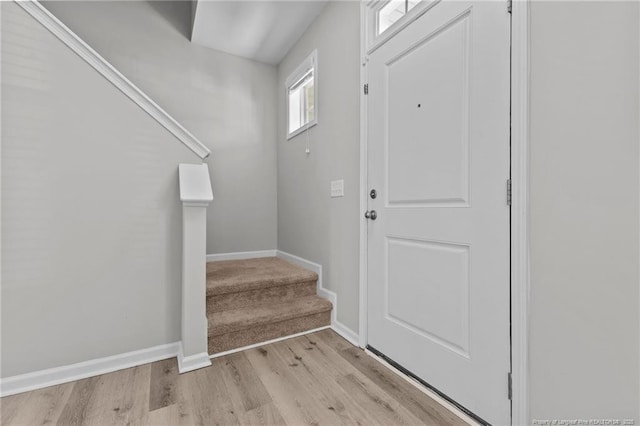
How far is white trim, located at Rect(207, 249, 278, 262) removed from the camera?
3051mm

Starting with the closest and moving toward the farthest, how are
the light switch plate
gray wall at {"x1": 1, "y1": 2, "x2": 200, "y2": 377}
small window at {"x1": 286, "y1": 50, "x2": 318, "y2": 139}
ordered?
gray wall at {"x1": 1, "y1": 2, "x2": 200, "y2": 377} → the light switch plate → small window at {"x1": 286, "y1": 50, "x2": 318, "y2": 139}

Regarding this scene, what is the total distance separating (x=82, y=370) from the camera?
1.58 metres

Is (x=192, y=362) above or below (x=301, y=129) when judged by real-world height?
below

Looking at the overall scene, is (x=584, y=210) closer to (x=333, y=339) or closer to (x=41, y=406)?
(x=333, y=339)

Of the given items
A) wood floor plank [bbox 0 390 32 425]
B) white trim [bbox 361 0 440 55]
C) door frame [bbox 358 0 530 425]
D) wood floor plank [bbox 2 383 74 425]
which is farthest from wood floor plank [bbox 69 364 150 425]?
white trim [bbox 361 0 440 55]

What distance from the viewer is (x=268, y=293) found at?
224cm

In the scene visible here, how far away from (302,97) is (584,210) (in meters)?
2.54

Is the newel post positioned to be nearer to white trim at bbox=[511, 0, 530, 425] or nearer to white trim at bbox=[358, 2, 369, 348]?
white trim at bbox=[358, 2, 369, 348]

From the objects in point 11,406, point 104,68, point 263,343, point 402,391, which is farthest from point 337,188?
point 11,406

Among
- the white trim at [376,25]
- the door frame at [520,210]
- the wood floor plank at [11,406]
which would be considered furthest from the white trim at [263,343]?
the white trim at [376,25]

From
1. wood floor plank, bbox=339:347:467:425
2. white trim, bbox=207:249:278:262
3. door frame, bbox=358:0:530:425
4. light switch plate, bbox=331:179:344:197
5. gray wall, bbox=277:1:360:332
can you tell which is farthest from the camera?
white trim, bbox=207:249:278:262

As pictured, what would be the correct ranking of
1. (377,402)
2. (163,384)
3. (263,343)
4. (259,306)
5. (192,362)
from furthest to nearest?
1. (259,306)
2. (263,343)
3. (192,362)
4. (163,384)
5. (377,402)

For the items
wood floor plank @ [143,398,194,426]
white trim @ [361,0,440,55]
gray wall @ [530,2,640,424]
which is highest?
white trim @ [361,0,440,55]

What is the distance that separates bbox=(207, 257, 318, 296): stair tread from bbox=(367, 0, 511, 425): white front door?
76 centimetres
